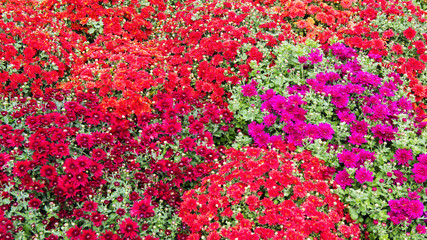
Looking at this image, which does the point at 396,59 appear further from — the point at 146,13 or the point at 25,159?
the point at 25,159

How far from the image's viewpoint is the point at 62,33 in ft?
20.7

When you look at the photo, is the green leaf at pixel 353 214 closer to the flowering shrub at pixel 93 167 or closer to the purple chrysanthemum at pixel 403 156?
the purple chrysanthemum at pixel 403 156

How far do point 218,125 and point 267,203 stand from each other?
171 centimetres

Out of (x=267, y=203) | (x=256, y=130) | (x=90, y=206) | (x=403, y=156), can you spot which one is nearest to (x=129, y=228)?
(x=90, y=206)

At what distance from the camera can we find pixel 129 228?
133 inches

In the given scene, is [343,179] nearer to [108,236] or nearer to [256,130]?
[256,130]

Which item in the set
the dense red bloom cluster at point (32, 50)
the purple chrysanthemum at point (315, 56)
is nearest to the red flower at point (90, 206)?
the dense red bloom cluster at point (32, 50)

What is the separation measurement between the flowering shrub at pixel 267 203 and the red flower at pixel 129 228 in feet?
1.74

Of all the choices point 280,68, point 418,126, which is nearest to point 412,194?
point 418,126

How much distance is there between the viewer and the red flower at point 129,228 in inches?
133

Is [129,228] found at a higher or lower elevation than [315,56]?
lower

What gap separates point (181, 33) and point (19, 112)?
Answer: 10.9ft

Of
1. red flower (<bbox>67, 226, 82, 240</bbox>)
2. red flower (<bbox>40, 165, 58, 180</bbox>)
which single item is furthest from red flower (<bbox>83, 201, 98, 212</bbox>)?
red flower (<bbox>40, 165, 58, 180</bbox>)

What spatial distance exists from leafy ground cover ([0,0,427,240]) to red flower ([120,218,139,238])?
0.04 ft
